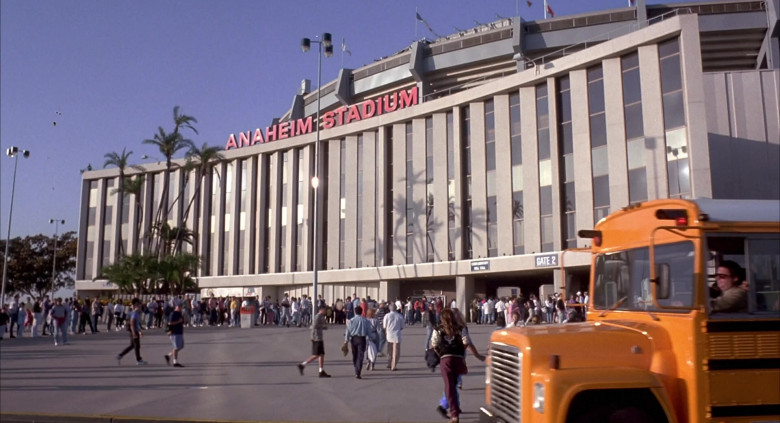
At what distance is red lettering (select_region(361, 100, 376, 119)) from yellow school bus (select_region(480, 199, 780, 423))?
134 ft

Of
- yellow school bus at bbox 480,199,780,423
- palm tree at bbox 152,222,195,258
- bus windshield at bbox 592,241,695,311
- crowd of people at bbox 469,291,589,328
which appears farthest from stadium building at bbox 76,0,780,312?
yellow school bus at bbox 480,199,780,423

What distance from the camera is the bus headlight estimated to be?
16.8 feet

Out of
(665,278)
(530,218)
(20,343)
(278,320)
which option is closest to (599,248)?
(665,278)

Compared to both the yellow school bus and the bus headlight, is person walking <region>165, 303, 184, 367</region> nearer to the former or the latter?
the yellow school bus

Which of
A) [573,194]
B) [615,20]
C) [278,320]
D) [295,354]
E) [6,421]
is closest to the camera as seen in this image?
[6,421]

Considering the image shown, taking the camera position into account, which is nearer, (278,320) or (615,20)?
(278,320)

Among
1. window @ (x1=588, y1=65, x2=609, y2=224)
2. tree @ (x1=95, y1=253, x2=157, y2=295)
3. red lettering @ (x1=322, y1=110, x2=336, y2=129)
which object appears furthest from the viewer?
red lettering @ (x1=322, y1=110, x2=336, y2=129)

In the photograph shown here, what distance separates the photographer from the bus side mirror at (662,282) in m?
5.36

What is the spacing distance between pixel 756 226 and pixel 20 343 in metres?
25.3

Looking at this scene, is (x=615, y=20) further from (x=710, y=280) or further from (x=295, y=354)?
(x=710, y=280)

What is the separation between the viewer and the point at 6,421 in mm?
9031

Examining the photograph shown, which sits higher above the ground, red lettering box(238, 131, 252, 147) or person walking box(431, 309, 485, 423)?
red lettering box(238, 131, 252, 147)

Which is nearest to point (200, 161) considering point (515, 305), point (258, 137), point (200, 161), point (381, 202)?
point (200, 161)

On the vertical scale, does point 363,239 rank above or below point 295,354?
above
